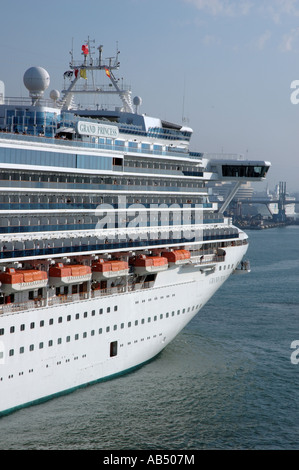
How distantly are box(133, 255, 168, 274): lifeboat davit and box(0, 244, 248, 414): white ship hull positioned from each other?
2.62ft

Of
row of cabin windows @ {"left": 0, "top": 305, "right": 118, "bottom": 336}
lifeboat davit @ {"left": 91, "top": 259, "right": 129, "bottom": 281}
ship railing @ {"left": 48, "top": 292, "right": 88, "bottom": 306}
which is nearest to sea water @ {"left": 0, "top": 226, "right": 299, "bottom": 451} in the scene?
row of cabin windows @ {"left": 0, "top": 305, "right": 118, "bottom": 336}

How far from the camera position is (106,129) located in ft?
98.4

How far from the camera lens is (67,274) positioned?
2608 cm

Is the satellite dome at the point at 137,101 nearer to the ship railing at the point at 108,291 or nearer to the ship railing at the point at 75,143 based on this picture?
the ship railing at the point at 75,143

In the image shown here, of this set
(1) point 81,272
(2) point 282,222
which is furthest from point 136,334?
(2) point 282,222

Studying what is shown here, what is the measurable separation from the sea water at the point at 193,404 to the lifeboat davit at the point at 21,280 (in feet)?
14.7

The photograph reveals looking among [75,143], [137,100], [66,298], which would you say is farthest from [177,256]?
[137,100]

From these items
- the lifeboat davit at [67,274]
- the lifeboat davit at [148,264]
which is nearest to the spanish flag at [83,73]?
the lifeboat davit at [148,264]

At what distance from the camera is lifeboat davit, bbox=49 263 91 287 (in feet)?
84.9

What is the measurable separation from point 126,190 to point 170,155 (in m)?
4.12

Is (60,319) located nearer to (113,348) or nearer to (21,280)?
(21,280)

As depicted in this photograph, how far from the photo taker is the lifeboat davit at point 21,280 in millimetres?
23797

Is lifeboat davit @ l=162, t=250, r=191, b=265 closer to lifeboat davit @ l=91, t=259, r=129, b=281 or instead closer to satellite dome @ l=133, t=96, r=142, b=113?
lifeboat davit @ l=91, t=259, r=129, b=281

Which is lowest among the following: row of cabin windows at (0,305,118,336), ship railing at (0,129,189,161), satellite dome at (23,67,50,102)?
row of cabin windows at (0,305,118,336)
